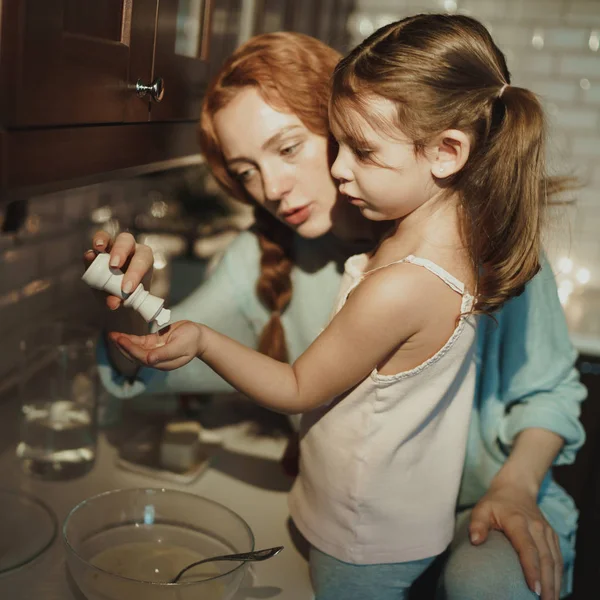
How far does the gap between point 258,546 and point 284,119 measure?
2.10ft

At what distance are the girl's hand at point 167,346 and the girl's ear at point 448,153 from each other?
0.35m

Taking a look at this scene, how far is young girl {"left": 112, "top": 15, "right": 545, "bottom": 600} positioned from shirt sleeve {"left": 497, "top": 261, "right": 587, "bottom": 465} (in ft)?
0.87

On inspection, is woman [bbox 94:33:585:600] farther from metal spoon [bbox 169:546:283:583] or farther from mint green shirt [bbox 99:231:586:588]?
metal spoon [bbox 169:546:283:583]

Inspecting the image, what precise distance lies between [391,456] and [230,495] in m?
0.41

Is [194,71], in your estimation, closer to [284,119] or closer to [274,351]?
[284,119]

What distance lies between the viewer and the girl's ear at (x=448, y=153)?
34.1 inches

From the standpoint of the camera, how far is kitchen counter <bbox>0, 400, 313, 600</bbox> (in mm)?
971

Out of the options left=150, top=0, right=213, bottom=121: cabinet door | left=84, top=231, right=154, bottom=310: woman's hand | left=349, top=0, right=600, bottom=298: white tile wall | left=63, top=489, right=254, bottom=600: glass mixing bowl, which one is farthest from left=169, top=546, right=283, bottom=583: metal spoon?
left=349, top=0, right=600, bottom=298: white tile wall

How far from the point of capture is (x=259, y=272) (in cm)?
133

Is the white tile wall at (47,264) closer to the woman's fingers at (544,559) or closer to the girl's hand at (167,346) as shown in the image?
the girl's hand at (167,346)

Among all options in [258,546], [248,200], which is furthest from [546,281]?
[258,546]

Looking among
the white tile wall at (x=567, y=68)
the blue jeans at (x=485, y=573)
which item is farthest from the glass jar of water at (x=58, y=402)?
the white tile wall at (x=567, y=68)

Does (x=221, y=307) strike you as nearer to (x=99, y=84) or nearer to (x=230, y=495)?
(x=230, y=495)

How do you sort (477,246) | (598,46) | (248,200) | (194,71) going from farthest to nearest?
1. (598,46)
2. (248,200)
3. (194,71)
4. (477,246)
